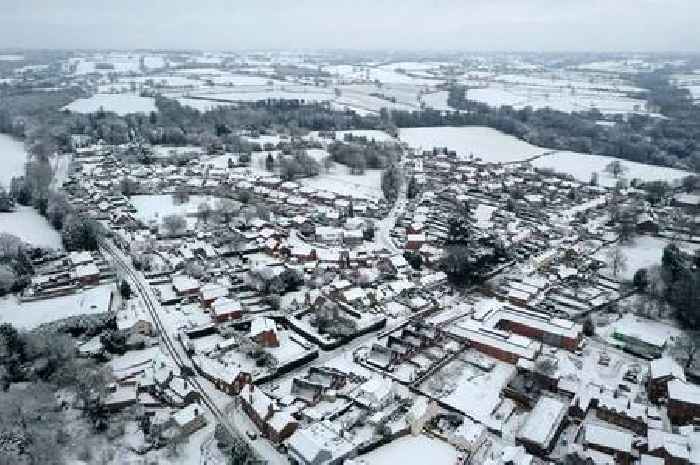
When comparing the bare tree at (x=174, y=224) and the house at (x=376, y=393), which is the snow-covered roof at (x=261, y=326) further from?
the bare tree at (x=174, y=224)

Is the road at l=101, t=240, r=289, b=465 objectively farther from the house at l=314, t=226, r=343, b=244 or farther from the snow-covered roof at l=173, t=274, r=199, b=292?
the house at l=314, t=226, r=343, b=244

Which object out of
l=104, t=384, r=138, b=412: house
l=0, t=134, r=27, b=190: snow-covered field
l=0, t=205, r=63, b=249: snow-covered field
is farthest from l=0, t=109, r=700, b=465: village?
l=0, t=134, r=27, b=190: snow-covered field

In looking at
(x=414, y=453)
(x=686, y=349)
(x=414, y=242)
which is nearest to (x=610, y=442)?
(x=414, y=453)

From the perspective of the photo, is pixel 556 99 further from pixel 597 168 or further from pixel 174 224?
pixel 174 224

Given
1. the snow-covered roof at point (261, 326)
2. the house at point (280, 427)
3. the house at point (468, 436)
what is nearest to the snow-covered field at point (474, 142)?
the snow-covered roof at point (261, 326)

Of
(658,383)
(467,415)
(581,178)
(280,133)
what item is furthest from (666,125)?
(467,415)

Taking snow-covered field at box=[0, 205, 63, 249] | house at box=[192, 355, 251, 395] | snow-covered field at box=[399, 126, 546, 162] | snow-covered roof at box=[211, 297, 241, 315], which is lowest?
house at box=[192, 355, 251, 395]

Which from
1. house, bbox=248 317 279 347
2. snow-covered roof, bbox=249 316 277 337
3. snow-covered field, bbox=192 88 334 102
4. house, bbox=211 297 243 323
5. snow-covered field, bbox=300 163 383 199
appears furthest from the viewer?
snow-covered field, bbox=192 88 334 102
